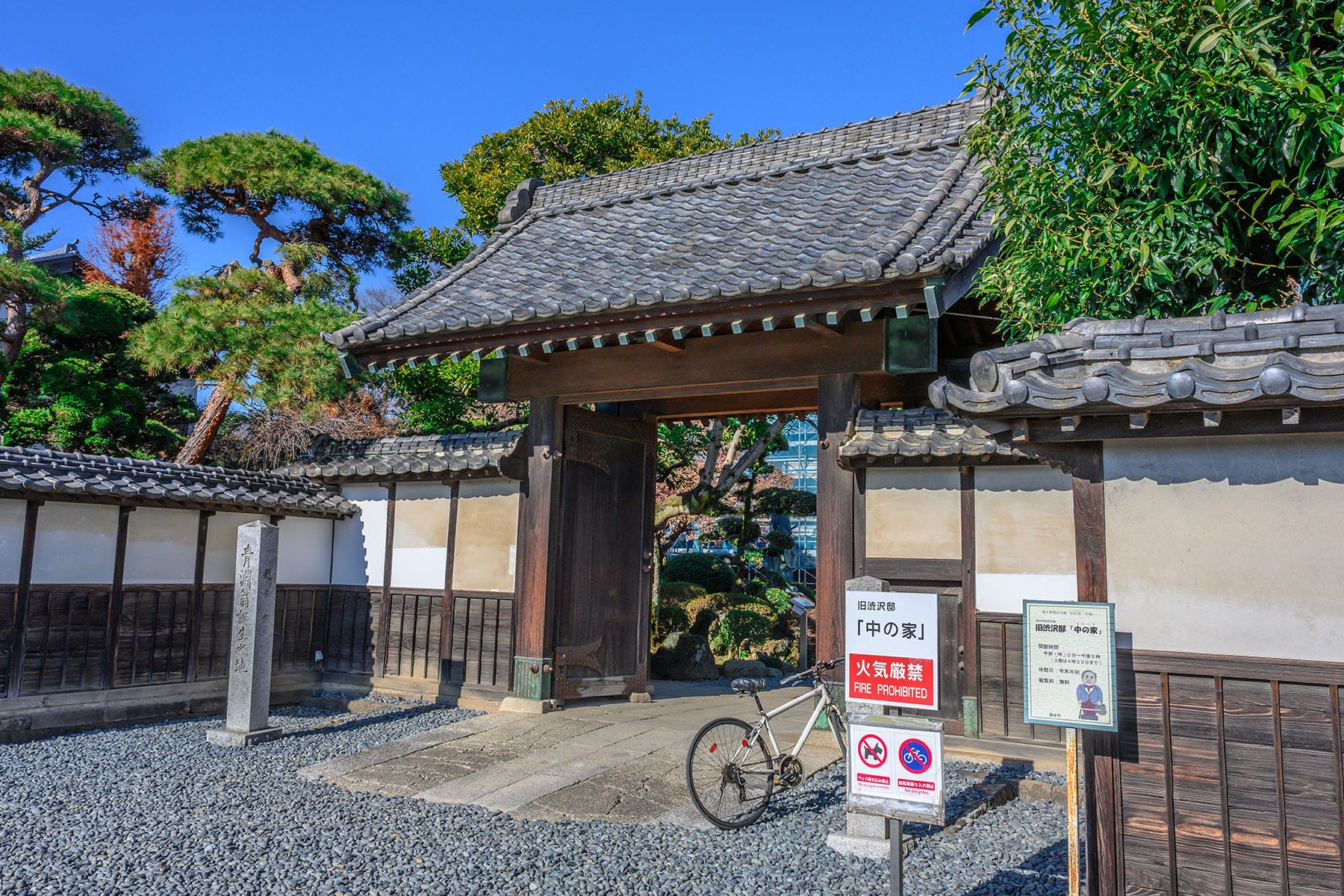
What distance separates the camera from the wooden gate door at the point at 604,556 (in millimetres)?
9391

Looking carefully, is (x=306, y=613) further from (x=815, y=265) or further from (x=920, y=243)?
(x=920, y=243)

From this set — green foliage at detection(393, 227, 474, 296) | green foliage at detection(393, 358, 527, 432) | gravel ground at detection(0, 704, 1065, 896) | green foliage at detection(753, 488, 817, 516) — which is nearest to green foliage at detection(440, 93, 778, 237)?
green foliage at detection(393, 227, 474, 296)

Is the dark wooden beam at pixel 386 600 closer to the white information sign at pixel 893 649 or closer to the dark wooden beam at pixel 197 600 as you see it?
the dark wooden beam at pixel 197 600

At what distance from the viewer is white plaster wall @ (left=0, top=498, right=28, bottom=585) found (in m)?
7.91

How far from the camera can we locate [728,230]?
31.3 ft

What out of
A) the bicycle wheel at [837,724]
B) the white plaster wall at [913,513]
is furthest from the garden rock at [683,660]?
the bicycle wheel at [837,724]

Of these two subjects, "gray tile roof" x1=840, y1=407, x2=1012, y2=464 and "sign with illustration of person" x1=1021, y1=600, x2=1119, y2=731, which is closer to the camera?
"sign with illustration of person" x1=1021, y1=600, x2=1119, y2=731

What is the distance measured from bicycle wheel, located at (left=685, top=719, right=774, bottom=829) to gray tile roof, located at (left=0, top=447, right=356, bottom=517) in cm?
610

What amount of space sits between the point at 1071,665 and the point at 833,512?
3878 millimetres

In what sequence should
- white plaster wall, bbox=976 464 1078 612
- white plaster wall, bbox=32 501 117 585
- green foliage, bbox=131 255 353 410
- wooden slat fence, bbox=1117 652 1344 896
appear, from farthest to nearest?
1. green foliage, bbox=131 255 353 410
2. white plaster wall, bbox=32 501 117 585
3. white plaster wall, bbox=976 464 1078 612
4. wooden slat fence, bbox=1117 652 1344 896

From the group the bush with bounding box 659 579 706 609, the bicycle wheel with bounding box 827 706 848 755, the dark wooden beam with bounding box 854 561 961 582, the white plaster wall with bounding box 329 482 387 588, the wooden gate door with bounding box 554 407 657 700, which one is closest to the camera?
the bicycle wheel with bounding box 827 706 848 755

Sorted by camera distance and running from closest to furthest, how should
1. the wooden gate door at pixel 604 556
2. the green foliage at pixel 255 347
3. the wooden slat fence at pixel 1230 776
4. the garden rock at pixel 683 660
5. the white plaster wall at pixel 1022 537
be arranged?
the wooden slat fence at pixel 1230 776 → the white plaster wall at pixel 1022 537 → the wooden gate door at pixel 604 556 → the green foliage at pixel 255 347 → the garden rock at pixel 683 660

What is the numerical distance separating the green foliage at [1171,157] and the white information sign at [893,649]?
2.56 meters

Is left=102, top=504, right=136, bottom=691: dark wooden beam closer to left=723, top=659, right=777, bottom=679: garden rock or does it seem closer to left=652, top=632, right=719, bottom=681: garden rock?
left=652, top=632, right=719, bottom=681: garden rock
